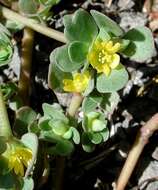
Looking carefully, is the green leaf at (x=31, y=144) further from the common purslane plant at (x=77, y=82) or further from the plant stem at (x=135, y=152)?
the plant stem at (x=135, y=152)

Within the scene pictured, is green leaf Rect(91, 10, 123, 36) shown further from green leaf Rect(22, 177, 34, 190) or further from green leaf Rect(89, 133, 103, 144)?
green leaf Rect(22, 177, 34, 190)

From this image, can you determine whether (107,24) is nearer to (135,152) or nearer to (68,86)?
(68,86)

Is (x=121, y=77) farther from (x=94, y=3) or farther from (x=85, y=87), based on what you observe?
(x=94, y=3)

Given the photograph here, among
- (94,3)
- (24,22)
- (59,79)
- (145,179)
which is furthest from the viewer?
(94,3)

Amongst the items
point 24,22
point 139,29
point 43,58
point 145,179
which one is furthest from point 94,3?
point 145,179

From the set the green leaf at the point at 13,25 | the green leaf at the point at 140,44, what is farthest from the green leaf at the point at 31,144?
the green leaf at the point at 13,25
